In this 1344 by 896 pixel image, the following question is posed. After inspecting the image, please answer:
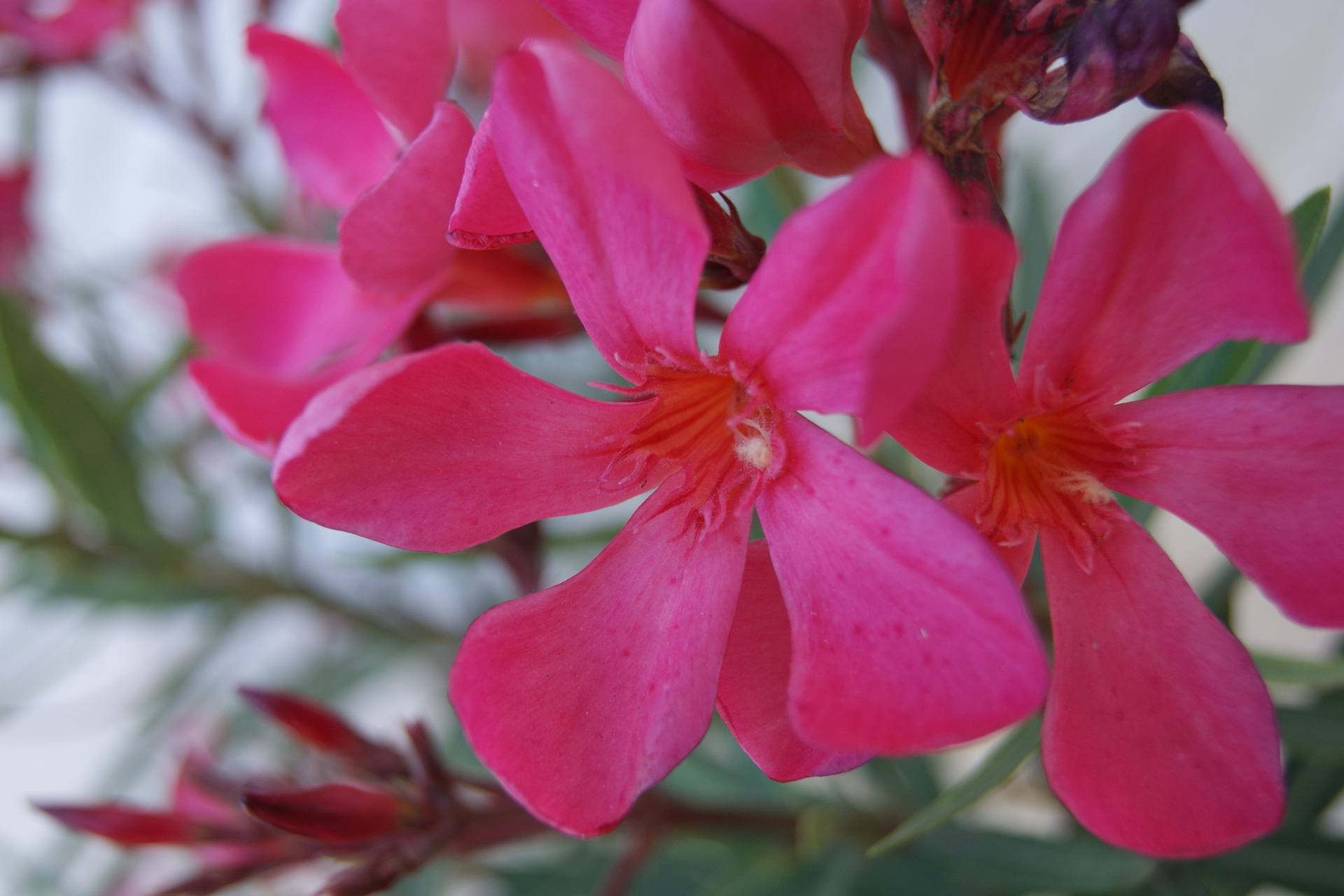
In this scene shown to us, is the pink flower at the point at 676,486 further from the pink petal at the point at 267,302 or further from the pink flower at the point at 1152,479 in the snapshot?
the pink petal at the point at 267,302

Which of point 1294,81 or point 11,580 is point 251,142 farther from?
point 1294,81

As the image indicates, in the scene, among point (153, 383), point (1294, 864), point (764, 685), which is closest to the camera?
point (764, 685)

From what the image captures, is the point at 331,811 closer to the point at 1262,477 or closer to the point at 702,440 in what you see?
the point at 702,440

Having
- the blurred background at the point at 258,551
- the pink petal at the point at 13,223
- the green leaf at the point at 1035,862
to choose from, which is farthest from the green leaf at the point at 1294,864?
the pink petal at the point at 13,223

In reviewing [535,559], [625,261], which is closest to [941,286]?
[625,261]

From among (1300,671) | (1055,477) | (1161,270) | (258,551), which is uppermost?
(1161,270)

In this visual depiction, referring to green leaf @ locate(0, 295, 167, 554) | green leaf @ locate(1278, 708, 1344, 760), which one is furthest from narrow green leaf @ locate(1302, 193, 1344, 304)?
green leaf @ locate(0, 295, 167, 554)

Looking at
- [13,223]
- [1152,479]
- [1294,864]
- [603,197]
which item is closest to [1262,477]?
[1152,479]

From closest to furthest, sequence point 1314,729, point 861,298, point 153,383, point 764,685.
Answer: point 861,298 < point 764,685 < point 1314,729 < point 153,383
